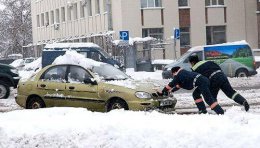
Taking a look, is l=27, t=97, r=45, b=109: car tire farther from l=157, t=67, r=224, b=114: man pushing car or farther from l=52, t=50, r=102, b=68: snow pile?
l=157, t=67, r=224, b=114: man pushing car

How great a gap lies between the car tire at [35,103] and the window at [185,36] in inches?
1101

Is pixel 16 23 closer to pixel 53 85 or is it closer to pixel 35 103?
pixel 35 103

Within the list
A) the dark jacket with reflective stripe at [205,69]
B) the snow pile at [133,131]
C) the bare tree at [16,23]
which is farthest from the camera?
the bare tree at [16,23]

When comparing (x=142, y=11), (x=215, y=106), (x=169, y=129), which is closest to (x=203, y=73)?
(x=215, y=106)

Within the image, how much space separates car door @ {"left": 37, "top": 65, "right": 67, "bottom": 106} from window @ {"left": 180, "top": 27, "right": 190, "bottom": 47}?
2774cm

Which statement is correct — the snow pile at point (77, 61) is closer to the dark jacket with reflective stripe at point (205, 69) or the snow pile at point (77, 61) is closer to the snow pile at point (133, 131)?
the dark jacket with reflective stripe at point (205, 69)

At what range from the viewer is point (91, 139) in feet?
25.6

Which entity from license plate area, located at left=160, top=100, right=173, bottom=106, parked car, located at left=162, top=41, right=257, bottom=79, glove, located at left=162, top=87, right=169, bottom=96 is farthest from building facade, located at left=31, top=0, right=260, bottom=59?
glove, located at left=162, top=87, right=169, bottom=96

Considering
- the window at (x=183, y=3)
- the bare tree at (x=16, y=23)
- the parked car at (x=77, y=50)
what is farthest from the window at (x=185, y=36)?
the bare tree at (x=16, y=23)

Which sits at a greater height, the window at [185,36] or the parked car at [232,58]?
the window at [185,36]

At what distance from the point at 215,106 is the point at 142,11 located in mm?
28614

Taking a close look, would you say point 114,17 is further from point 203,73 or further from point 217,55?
point 203,73

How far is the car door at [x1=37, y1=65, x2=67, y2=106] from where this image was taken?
13391 millimetres

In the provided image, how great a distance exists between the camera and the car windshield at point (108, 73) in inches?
543
